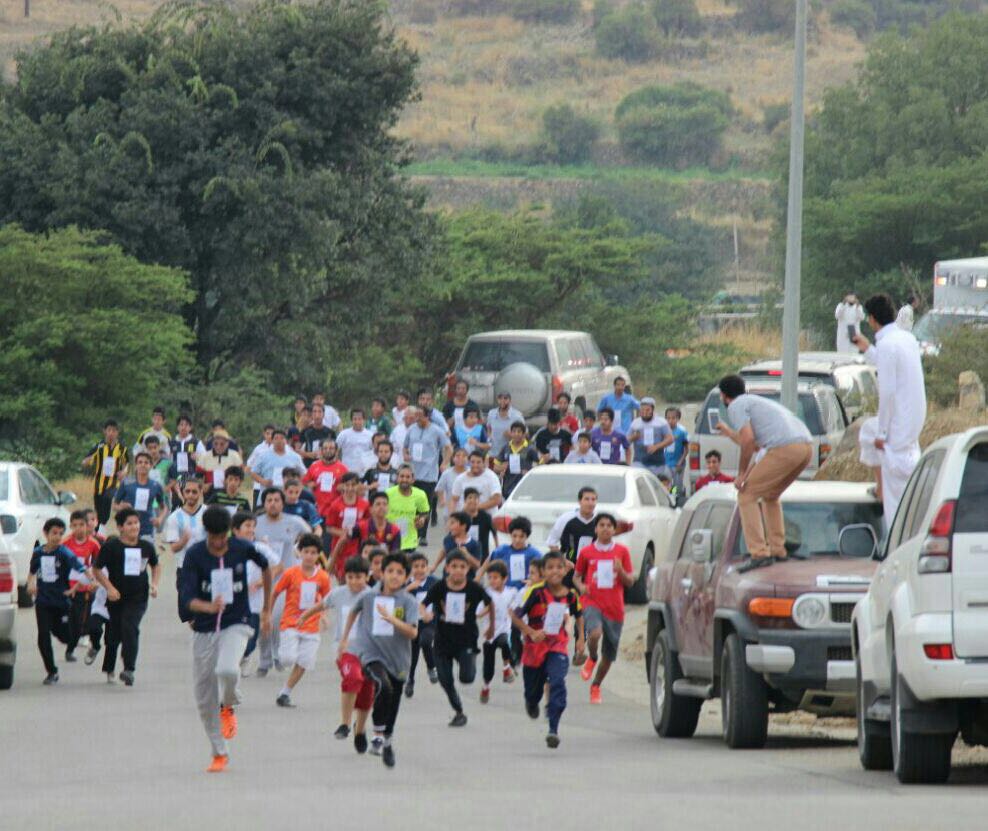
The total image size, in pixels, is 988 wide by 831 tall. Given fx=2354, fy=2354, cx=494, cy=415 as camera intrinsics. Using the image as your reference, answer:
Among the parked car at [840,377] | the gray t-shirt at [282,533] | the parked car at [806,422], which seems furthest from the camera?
the parked car at [840,377]

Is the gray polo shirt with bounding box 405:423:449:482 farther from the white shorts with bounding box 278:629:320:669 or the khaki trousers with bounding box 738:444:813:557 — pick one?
the khaki trousers with bounding box 738:444:813:557

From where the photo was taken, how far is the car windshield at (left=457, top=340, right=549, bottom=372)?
3747cm

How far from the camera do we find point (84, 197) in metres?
39.7

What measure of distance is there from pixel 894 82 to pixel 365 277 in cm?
2995

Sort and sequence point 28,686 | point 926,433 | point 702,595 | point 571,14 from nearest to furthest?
point 702,595, point 28,686, point 926,433, point 571,14

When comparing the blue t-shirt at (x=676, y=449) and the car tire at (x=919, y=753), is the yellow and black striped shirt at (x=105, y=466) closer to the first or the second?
the blue t-shirt at (x=676, y=449)

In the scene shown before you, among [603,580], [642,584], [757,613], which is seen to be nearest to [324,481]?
[642,584]

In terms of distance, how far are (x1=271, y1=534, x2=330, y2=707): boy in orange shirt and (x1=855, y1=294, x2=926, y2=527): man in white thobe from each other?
464 cm

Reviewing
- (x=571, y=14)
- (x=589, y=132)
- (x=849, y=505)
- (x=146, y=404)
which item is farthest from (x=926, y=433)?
(x=571, y=14)

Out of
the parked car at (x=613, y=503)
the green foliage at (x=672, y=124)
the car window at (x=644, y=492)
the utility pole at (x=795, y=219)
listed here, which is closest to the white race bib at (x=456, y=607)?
the parked car at (x=613, y=503)

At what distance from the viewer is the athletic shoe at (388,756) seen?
13.9m

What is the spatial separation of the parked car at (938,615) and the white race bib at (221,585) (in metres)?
3.96

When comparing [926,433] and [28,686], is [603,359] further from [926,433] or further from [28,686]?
[28,686]

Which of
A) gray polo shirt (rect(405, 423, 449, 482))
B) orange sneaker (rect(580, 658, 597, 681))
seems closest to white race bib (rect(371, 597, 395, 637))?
orange sneaker (rect(580, 658, 597, 681))
